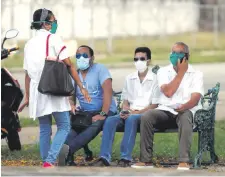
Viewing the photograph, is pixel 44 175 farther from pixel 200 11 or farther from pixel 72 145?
pixel 200 11

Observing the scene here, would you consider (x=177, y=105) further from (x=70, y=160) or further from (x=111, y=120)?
(x=70, y=160)

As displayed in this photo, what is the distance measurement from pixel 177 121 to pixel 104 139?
→ 2.48ft

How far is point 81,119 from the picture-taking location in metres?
9.77

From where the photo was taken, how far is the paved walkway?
8.82m

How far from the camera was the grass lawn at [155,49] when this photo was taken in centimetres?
3234

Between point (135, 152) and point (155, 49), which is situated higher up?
point (155, 49)

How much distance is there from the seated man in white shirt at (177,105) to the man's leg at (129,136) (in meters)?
0.11

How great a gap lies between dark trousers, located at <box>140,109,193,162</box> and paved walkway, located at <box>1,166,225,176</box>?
0.29m

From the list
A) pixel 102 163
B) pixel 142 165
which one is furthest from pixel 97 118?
pixel 142 165

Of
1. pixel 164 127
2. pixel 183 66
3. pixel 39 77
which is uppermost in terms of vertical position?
pixel 183 66

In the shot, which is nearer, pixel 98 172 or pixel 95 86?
pixel 98 172

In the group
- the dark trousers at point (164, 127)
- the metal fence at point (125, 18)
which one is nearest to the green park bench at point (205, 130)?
the dark trousers at point (164, 127)

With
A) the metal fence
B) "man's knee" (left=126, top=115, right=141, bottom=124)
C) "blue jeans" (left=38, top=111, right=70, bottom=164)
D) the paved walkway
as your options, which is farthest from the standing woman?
the metal fence

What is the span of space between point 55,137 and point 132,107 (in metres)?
1.05
